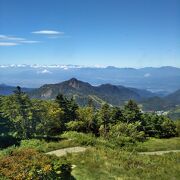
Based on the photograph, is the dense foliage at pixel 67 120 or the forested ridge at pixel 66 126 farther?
the dense foliage at pixel 67 120

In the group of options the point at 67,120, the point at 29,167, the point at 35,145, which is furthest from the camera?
the point at 67,120

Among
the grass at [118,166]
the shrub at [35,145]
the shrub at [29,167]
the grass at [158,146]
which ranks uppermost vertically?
the shrub at [29,167]

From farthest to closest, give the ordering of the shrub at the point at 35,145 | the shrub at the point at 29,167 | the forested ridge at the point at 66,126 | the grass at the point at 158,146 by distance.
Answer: the grass at the point at 158,146 → the forested ridge at the point at 66,126 → the shrub at the point at 35,145 → the shrub at the point at 29,167

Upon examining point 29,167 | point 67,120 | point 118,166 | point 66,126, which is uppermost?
point 29,167

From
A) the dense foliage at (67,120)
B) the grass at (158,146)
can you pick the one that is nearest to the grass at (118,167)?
the grass at (158,146)

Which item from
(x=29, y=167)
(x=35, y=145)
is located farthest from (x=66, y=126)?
(x=29, y=167)

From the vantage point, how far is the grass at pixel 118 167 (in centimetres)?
2117

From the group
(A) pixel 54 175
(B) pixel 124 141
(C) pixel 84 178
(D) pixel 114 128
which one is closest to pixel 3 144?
(B) pixel 124 141

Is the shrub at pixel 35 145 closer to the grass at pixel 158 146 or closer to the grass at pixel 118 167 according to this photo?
the grass at pixel 118 167

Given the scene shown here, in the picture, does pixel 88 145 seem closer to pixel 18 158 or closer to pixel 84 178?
pixel 84 178

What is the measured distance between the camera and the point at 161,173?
22484 millimetres

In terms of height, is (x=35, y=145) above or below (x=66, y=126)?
above

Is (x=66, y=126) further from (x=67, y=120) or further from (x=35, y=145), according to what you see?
(x=35, y=145)

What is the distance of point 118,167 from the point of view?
75.0 ft
